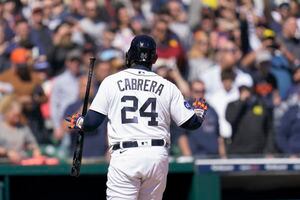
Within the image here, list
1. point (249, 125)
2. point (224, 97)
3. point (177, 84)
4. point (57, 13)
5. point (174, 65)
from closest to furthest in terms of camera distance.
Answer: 1. point (249, 125)
2. point (224, 97)
3. point (177, 84)
4. point (174, 65)
5. point (57, 13)

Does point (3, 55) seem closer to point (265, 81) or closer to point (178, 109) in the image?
point (265, 81)

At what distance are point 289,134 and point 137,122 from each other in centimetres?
435

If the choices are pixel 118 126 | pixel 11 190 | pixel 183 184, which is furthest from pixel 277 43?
pixel 118 126

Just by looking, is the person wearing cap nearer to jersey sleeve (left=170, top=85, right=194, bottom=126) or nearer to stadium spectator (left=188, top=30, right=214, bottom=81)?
stadium spectator (left=188, top=30, right=214, bottom=81)

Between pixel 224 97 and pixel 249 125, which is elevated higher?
pixel 224 97

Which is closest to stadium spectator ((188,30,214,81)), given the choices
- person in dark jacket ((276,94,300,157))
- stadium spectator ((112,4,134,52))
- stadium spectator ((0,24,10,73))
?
stadium spectator ((112,4,134,52))

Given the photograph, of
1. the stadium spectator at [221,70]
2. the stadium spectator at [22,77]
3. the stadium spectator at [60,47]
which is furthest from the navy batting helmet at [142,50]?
the stadium spectator at [60,47]

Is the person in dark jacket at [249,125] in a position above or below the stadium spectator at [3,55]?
below

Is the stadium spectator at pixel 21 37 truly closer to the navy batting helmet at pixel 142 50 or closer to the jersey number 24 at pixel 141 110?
the navy batting helmet at pixel 142 50

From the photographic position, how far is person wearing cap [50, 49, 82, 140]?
29.5 ft

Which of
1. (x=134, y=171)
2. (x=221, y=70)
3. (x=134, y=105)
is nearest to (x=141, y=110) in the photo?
(x=134, y=105)

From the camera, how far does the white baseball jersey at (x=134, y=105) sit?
493 centimetres

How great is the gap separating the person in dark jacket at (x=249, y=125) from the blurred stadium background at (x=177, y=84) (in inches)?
0.5

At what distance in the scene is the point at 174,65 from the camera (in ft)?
32.2
